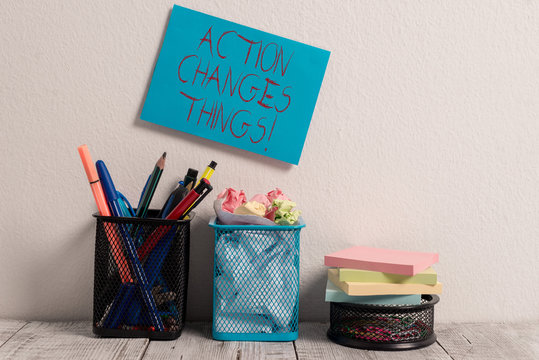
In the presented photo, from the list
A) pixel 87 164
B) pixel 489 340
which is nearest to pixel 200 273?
pixel 87 164

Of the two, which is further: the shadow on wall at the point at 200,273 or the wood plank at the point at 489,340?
Result: the shadow on wall at the point at 200,273

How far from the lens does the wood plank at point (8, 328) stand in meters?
0.81

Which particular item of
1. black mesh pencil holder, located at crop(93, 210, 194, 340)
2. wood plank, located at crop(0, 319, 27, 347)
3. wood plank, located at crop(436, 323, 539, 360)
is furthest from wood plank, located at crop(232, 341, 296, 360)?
wood plank, located at crop(0, 319, 27, 347)

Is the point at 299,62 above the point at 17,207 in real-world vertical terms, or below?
above

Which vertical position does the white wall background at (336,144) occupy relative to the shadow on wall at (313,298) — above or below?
above

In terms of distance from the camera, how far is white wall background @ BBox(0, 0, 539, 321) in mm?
905

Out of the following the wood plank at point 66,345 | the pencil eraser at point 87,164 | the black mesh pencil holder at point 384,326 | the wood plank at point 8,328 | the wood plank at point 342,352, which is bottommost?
the wood plank at point 8,328

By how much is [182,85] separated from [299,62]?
20 cm

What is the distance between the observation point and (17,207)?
0.91 meters

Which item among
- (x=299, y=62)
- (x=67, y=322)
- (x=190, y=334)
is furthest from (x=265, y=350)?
(x=299, y=62)

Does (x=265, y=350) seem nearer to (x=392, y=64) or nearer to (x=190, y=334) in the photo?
(x=190, y=334)

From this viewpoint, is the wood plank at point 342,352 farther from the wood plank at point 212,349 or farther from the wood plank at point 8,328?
the wood plank at point 8,328

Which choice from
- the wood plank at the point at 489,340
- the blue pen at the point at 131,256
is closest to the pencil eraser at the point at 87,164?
the blue pen at the point at 131,256

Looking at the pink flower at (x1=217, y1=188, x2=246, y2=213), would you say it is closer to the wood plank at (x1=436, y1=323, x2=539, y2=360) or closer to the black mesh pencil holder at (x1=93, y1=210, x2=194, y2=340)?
the black mesh pencil holder at (x1=93, y1=210, x2=194, y2=340)
